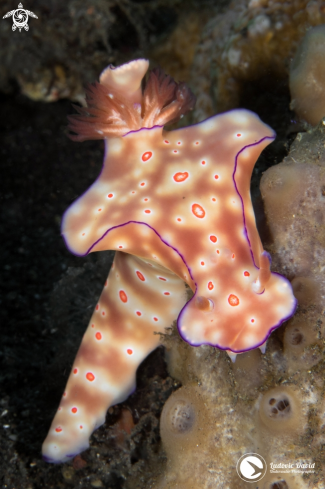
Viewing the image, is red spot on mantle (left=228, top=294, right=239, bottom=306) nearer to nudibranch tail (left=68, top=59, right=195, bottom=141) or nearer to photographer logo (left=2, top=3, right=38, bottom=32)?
nudibranch tail (left=68, top=59, right=195, bottom=141)

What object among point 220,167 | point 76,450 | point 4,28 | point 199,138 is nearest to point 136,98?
point 199,138

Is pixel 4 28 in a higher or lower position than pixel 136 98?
higher

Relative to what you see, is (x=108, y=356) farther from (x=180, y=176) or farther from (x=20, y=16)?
(x=20, y=16)

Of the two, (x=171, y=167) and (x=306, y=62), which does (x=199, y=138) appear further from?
(x=306, y=62)

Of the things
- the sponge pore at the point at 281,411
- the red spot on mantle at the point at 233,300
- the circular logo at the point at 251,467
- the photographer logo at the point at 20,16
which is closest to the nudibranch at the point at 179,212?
the red spot on mantle at the point at 233,300

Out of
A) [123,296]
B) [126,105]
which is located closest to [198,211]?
[126,105]
